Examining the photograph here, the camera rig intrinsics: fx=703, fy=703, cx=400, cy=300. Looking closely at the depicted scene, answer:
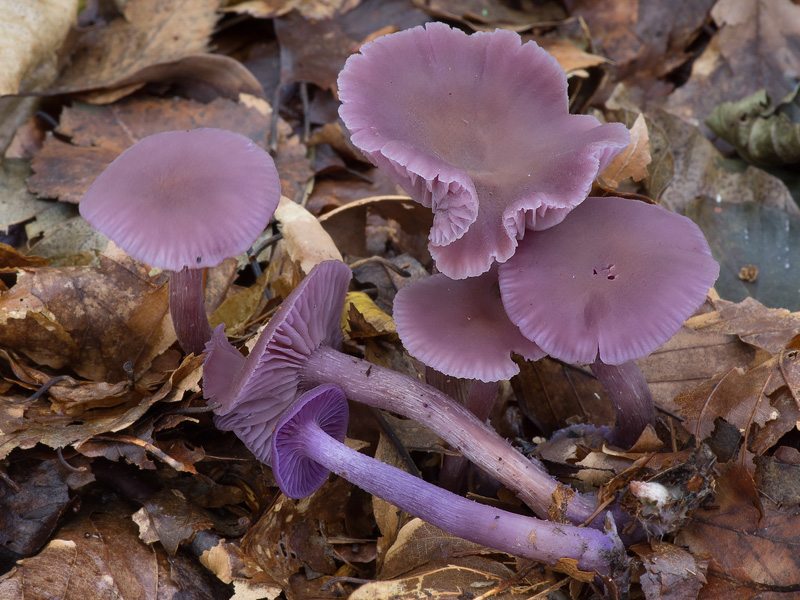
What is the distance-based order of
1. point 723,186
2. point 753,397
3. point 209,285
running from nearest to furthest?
point 753,397 < point 209,285 < point 723,186

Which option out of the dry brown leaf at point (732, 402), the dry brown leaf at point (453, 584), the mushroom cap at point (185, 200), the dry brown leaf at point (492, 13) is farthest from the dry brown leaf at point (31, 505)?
the dry brown leaf at point (492, 13)

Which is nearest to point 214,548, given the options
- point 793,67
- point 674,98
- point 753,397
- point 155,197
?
point 155,197

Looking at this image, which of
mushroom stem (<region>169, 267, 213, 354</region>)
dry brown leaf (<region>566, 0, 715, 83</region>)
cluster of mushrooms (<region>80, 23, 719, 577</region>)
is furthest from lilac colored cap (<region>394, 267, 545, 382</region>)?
dry brown leaf (<region>566, 0, 715, 83</region>)

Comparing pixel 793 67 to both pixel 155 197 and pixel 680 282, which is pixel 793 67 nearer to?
pixel 680 282

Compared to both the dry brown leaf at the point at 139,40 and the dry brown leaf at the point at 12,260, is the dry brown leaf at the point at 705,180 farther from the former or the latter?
the dry brown leaf at the point at 12,260

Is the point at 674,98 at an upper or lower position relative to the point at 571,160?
lower
